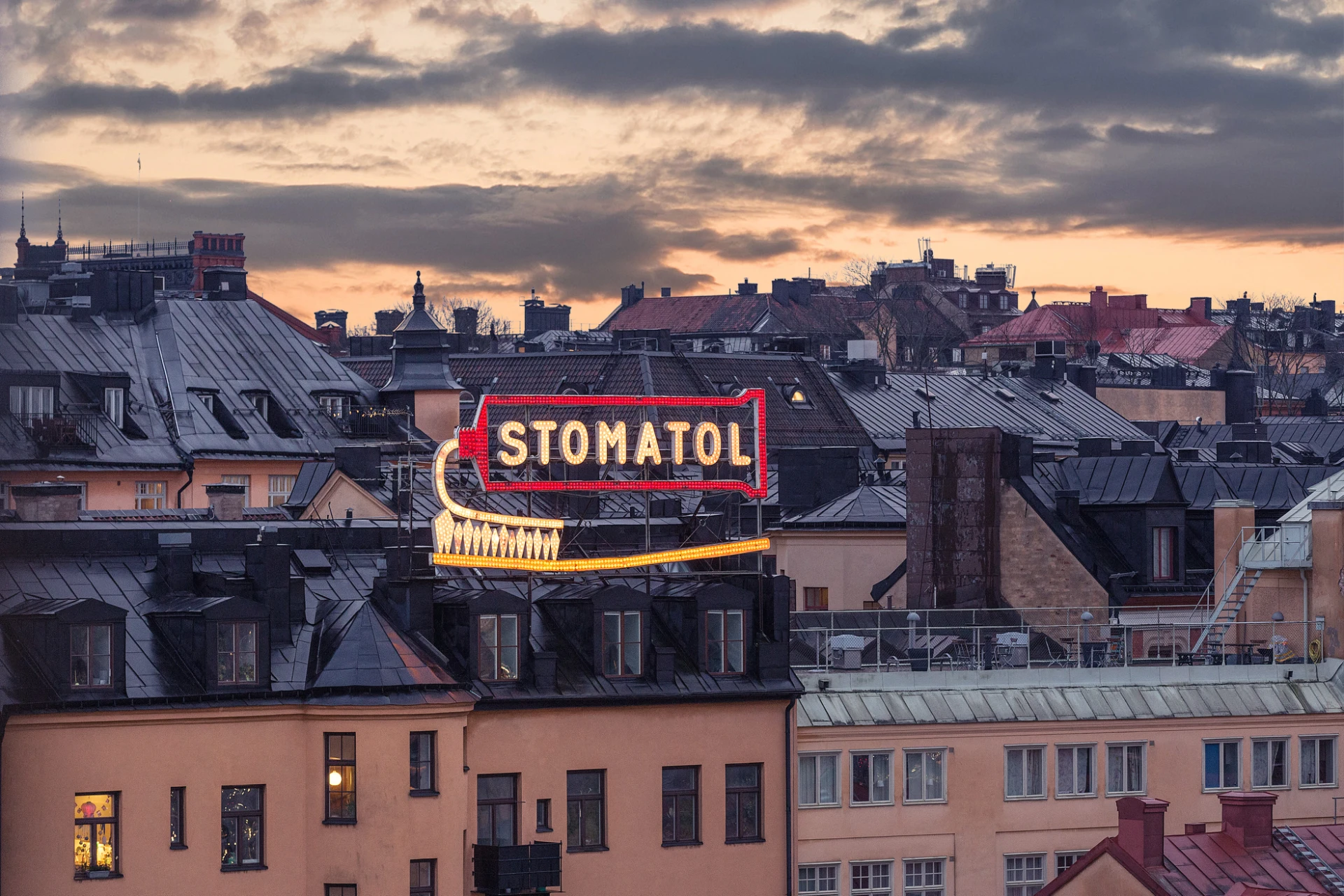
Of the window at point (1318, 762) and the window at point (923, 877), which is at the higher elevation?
the window at point (1318, 762)

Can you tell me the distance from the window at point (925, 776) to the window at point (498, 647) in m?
10.3

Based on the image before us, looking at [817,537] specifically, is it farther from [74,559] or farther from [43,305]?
[43,305]

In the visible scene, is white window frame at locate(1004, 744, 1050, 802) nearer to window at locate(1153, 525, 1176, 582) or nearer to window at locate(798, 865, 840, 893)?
window at locate(798, 865, 840, 893)

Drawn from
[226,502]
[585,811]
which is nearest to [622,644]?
[585,811]

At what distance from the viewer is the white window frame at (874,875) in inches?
2458

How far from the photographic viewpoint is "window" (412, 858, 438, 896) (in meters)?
56.1

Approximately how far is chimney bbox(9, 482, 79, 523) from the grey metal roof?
19.4 metres

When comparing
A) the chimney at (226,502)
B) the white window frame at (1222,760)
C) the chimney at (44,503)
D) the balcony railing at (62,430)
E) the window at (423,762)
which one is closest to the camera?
the window at (423,762)

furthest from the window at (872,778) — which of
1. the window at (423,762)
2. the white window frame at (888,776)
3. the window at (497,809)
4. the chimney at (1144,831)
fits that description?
the window at (423,762)

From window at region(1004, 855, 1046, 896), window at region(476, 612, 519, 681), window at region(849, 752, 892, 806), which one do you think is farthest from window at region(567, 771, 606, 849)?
window at region(1004, 855, 1046, 896)

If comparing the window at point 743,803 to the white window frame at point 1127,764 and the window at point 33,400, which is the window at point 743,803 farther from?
the window at point 33,400

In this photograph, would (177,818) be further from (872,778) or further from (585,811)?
(872,778)

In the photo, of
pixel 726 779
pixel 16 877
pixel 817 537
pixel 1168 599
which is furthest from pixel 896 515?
pixel 16 877

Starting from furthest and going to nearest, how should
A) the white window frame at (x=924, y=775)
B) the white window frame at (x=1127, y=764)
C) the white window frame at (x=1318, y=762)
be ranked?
the white window frame at (x=1318, y=762) < the white window frame at (x=1127, y=764) < the white window frame at (x=924, y=775)
